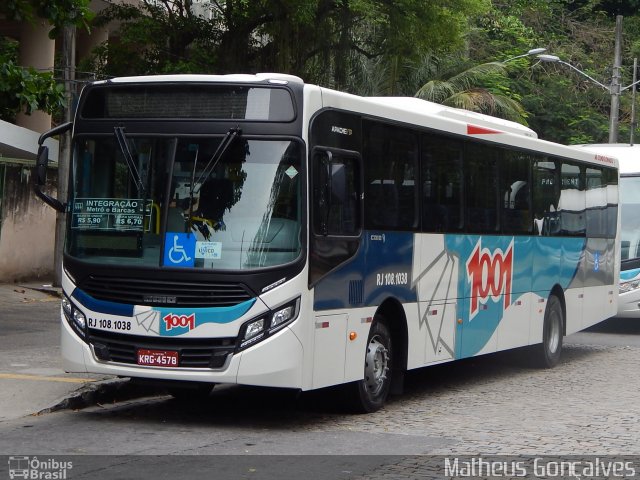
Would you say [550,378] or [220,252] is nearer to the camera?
[220,252]

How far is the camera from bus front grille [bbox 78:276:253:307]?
928 cm

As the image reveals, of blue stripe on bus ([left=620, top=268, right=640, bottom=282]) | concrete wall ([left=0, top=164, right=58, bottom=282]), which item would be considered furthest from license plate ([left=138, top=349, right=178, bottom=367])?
concrete wall ([left=0, top=164, right=58, bottom=282])

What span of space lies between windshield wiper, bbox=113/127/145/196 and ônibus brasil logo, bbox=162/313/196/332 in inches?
43.9

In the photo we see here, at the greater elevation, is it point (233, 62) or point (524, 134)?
point (233, 62)

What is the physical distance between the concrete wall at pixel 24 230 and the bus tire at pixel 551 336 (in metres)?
11.5

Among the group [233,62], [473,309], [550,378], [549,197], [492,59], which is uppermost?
[492,59]

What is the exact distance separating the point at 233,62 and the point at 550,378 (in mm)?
11525

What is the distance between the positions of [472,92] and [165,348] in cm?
2492

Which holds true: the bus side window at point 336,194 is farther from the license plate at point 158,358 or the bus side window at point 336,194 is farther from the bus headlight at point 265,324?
the license plate at point 158,358

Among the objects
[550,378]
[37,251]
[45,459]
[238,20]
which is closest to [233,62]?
[238,20]

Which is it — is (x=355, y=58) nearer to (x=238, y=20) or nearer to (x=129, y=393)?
(x=238, y=20)

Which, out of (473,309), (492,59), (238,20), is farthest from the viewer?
(492,59)

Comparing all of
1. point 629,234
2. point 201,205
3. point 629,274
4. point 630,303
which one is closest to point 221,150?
point 201,205

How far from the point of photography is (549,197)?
15641 mm
